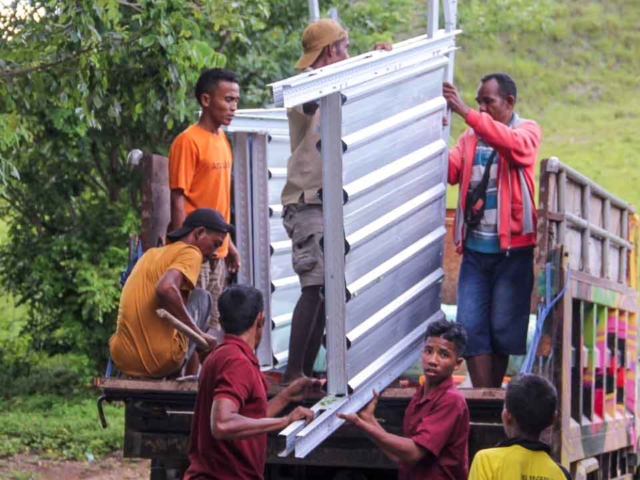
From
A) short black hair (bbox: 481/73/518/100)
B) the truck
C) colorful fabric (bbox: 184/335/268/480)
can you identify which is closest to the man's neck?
the truck

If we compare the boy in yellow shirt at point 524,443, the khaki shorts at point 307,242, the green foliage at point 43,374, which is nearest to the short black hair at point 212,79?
the khaki shorts at point 307,242

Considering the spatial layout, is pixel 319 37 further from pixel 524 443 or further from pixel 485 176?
pixel 524 443

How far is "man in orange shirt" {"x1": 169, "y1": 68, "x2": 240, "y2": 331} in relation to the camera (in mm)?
5980

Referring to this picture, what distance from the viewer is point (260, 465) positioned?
4258 mm

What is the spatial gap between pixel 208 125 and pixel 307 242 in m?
1.04

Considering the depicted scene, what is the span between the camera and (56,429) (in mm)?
10391

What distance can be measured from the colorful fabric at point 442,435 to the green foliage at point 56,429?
5.84m

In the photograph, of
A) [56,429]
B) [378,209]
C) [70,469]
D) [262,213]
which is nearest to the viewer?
[378,209]

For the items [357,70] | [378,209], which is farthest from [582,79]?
[357,70]

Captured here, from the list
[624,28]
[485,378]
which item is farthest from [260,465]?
[624,28]

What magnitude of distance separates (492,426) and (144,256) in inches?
69.4

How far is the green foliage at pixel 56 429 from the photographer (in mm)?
9930

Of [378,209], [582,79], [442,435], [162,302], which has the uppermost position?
[582,79]

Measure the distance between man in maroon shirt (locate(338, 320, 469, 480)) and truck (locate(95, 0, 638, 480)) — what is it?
11.9 inches
